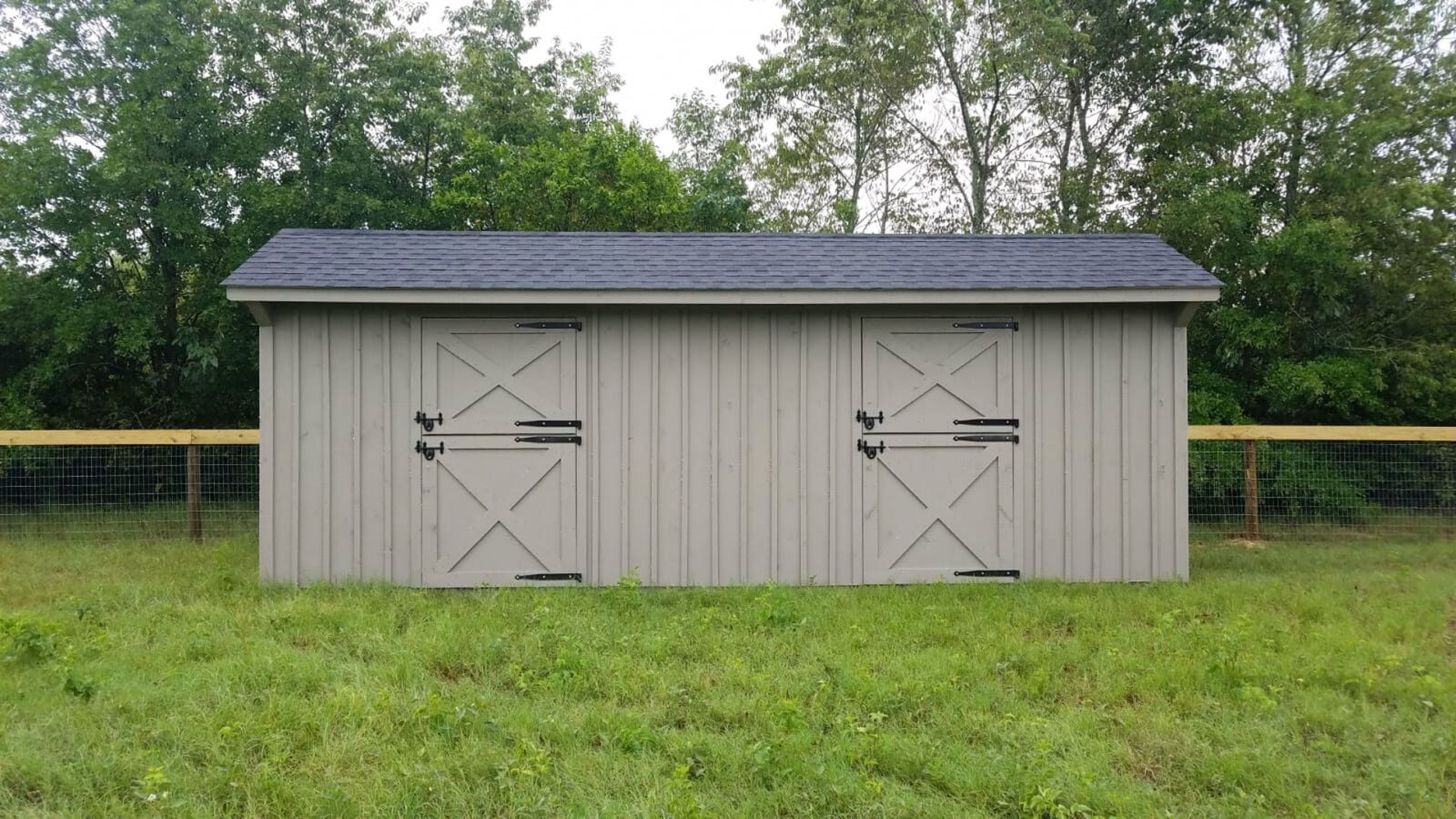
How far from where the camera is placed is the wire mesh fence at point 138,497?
23.8 feet

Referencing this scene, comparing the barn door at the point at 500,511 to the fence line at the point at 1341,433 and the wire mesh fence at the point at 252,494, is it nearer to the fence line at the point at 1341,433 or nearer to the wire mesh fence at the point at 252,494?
the wire mesh fence at the point at 252,494

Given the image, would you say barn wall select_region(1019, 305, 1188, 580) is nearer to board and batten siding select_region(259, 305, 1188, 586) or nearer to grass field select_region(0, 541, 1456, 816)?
board and batten siding select_region(259, 305, 1188, 586)

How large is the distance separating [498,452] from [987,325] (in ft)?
11.2

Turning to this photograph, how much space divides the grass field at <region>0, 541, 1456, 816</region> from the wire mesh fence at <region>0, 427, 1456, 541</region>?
1.99 metres

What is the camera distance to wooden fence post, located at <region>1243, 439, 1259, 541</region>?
7.25m

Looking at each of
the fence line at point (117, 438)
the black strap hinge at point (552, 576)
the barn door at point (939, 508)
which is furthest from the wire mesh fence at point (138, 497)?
the barn door at point (939, 508)

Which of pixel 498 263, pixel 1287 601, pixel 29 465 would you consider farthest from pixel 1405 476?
pixel 29 465

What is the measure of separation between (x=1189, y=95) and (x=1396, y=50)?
7.22 feet

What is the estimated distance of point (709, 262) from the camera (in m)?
6.04

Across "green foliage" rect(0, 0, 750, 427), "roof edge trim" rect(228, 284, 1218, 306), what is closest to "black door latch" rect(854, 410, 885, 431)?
"roof edge trim" rect(228, 284, 1218, 306)

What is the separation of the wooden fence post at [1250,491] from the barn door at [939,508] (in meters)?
2.85

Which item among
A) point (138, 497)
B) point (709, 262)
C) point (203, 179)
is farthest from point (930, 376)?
point (203, 179)

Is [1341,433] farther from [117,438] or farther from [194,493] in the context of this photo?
[117,438]

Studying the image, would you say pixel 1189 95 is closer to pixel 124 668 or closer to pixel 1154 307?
pixel 1154 307
